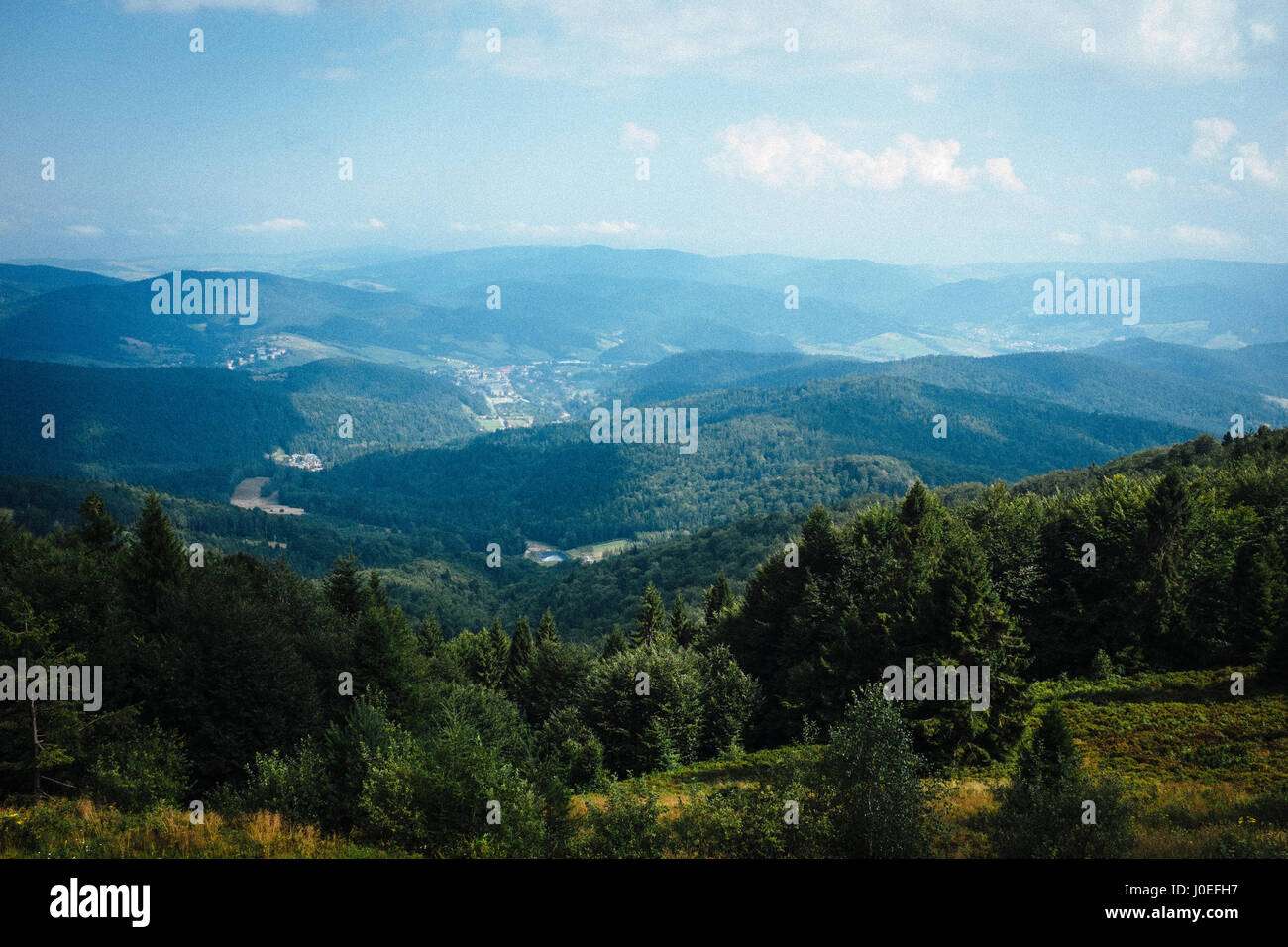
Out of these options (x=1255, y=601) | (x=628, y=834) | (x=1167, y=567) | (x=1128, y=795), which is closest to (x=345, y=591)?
(x=628, y=834)

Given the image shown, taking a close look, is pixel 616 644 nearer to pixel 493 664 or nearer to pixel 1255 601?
pixel 493 664

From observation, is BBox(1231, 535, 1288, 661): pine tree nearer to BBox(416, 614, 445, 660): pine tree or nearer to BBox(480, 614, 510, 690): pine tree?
BBox(480, 614, 510, 690): pine tree

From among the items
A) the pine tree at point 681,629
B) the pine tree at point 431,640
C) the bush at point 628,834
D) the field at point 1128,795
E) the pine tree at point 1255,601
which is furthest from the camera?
the pine tree at point 681,629

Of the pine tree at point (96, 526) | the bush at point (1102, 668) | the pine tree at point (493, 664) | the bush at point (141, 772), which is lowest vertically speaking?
the pine tree at point (493, 664)

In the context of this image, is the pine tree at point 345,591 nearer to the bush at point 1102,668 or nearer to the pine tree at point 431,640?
the pine tree at point 431,640

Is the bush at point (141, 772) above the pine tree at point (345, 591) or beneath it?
beneath

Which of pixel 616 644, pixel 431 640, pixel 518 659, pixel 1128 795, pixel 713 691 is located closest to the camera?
pixel 1128 795

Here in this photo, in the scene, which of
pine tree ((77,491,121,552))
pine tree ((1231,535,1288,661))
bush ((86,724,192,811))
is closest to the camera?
bush ((86,724,192,811))

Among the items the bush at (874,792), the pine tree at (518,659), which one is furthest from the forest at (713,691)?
the pine tree at (518,659)

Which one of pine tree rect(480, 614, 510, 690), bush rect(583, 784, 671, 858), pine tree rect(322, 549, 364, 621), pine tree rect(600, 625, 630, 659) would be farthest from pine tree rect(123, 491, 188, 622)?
pine tree rect(600, 625, 630, 659)
